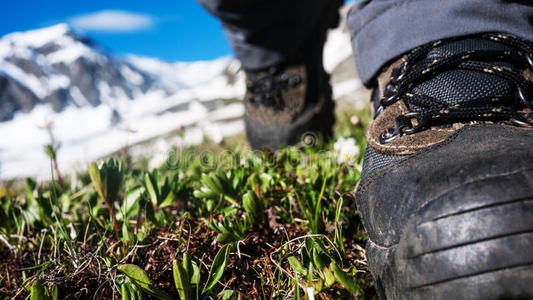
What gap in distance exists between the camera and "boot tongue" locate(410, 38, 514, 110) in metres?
1.11

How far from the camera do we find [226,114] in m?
5.99

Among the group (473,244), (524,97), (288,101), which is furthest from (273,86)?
(473,244)

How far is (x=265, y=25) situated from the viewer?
247 centimetres

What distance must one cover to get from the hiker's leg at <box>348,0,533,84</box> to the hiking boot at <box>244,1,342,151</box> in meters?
0.85

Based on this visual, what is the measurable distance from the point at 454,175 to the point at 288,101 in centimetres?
189

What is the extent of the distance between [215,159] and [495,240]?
1999 mm

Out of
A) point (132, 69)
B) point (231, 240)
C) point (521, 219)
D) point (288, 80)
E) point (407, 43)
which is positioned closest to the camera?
point (521, 219)

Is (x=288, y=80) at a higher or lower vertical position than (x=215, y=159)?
higher

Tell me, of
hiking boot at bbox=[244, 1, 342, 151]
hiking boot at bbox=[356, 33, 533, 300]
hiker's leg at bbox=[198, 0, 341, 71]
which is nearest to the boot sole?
hiking boot at bbox=[356, 33, 533, 300]

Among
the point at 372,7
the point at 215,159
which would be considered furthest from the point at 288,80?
the point at 372,7

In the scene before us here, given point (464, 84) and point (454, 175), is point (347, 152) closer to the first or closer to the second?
point (464, 84)

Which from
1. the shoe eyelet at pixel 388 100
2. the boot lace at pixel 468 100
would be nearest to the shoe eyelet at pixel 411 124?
the boot lace at pixel 468 100

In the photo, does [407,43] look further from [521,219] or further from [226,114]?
[226,114]

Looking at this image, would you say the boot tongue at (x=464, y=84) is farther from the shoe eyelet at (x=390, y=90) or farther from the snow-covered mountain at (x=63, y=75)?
the snow-covered mountain at (x=63, y=75)
